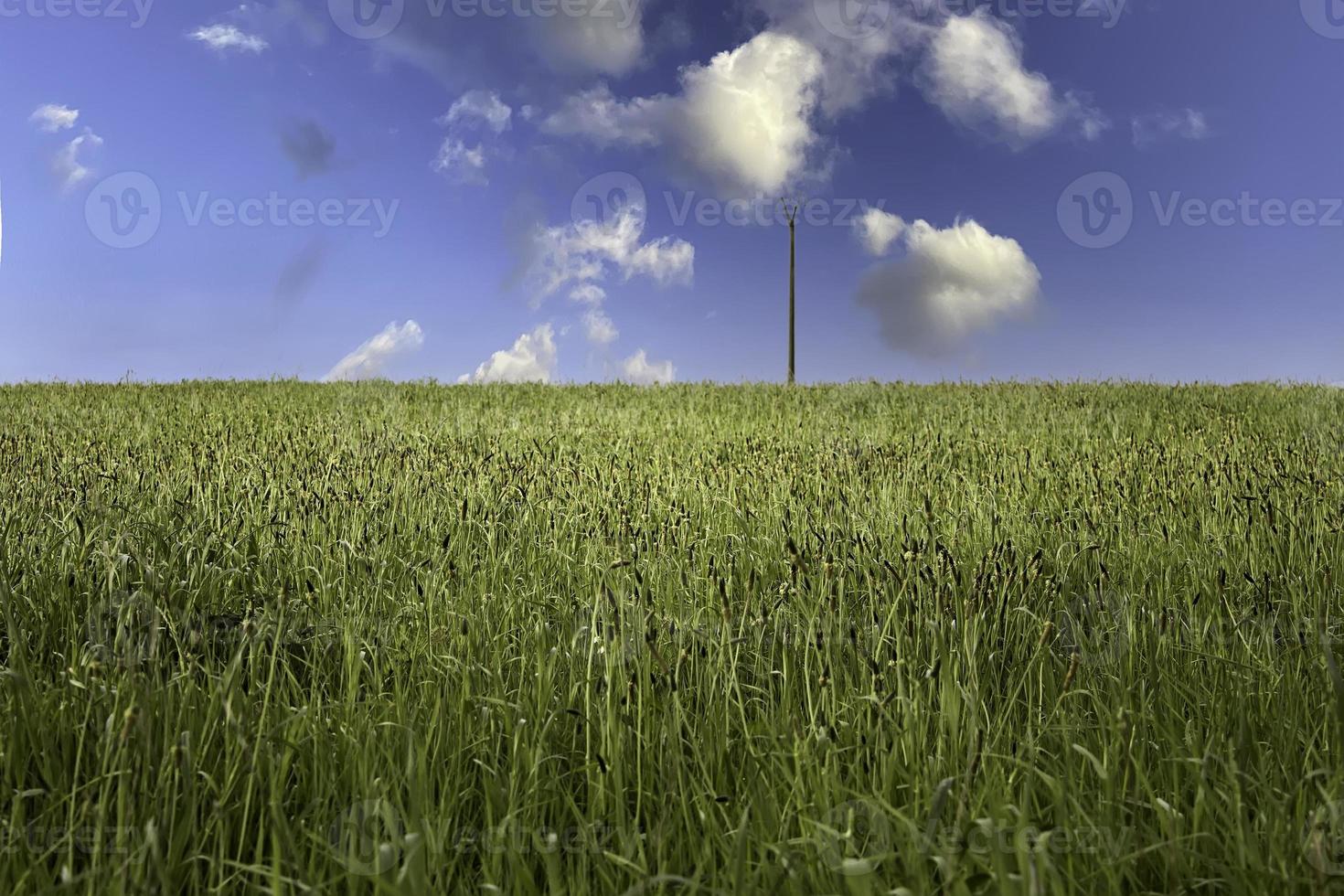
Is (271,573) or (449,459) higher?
(449,459)

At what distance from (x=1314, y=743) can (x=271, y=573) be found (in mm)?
4095

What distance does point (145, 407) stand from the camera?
12.1 m

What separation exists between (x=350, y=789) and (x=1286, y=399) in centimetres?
1493

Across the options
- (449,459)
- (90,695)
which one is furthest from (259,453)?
(90,695)

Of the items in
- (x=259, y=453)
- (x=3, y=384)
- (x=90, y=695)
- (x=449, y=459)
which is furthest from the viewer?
(x=3, y=384)

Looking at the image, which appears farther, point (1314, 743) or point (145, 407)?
point (145, 407)

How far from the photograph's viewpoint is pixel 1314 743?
7.89 feet

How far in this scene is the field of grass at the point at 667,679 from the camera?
5.75ft

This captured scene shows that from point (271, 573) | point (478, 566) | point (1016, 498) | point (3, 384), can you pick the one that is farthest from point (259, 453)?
point (3, 384)

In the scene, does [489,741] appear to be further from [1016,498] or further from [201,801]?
[1016,498]

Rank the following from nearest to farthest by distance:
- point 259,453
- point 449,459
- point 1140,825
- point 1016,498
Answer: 1. point 1140,825
2. point 1016,498
3. point 449,459
4. point 259,453

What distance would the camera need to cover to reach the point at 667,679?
7.10ft

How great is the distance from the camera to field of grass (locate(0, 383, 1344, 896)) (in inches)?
69.0

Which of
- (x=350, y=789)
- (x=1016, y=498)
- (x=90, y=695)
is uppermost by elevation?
(x=1016, y=498)
